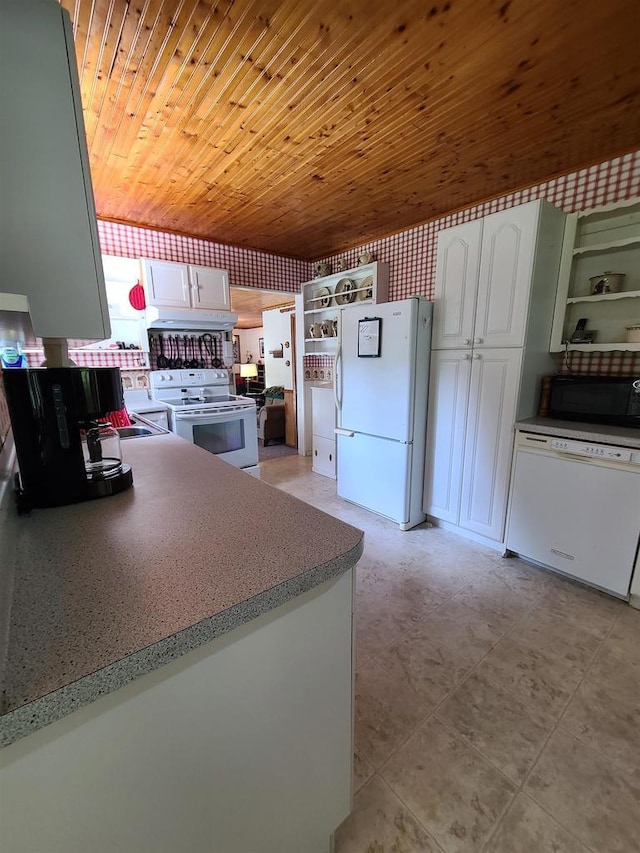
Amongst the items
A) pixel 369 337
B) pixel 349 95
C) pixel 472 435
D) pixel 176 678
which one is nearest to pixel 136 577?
pixel 176 678

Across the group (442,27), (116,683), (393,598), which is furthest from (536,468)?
(116,683)

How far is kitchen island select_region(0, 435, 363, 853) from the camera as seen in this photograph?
47 centimetres

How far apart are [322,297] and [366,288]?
0.65 m

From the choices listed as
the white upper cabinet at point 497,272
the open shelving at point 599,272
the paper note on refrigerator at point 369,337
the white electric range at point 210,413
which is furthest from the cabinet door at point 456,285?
the white electric range at point 210,413

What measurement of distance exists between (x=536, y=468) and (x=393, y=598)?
115 centimetres

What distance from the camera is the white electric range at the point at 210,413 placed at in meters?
2.86

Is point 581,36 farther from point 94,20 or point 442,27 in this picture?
point 94,20

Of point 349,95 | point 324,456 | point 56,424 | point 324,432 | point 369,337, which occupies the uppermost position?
point 349,95

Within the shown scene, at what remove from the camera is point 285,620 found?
697mm

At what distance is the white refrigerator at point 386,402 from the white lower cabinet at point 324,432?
28.1 inches

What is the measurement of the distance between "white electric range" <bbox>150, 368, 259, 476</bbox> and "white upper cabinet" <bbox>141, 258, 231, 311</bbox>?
65 centimetres

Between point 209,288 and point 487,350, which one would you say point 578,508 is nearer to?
point 487,350

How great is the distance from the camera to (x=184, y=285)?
3.30 metres

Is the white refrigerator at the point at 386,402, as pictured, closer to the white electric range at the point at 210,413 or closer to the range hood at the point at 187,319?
the white electric range at the point at 210,413
